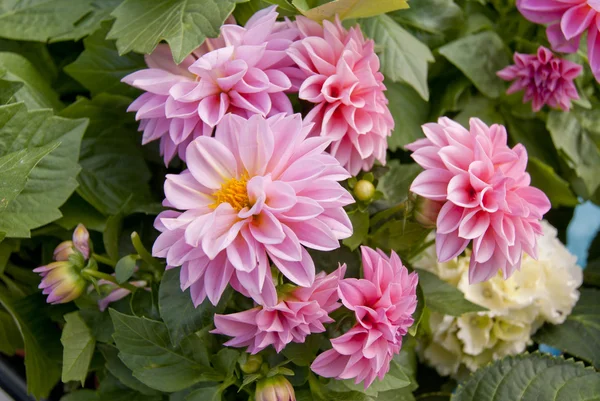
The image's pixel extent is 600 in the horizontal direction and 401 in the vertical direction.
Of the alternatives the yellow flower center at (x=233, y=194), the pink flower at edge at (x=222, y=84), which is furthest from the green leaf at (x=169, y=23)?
the yellow flower center at (x=233, y=194)

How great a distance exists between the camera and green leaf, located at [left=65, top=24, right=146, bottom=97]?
686 mm

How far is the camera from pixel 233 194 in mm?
466

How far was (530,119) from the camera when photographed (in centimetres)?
86

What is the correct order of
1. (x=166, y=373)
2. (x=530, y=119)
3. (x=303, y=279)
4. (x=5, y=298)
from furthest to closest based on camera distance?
1. (x=530, y=119)
2. (x=5, y=298)
3. (x=166, y=373)
4. (x=303, y=279)

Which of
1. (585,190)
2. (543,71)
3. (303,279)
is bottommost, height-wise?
(585,190)

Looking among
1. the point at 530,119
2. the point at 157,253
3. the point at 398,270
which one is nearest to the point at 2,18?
the point at 157,253

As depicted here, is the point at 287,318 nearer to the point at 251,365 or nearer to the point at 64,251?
the point at 251,365

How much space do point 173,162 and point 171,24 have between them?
0.54ft

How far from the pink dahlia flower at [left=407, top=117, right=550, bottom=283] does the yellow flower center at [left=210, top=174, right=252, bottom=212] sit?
0.13 meters

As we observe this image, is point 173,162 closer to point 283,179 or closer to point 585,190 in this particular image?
point 283,179

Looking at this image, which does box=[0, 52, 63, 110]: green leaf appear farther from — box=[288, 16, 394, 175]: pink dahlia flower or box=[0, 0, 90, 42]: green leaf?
box=[288, 16, 394, 175]: pink dahlia flower

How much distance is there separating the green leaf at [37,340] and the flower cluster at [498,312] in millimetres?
394

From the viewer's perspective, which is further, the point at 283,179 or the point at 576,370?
the point at 576,370

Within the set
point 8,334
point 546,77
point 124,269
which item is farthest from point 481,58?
point 8,334
